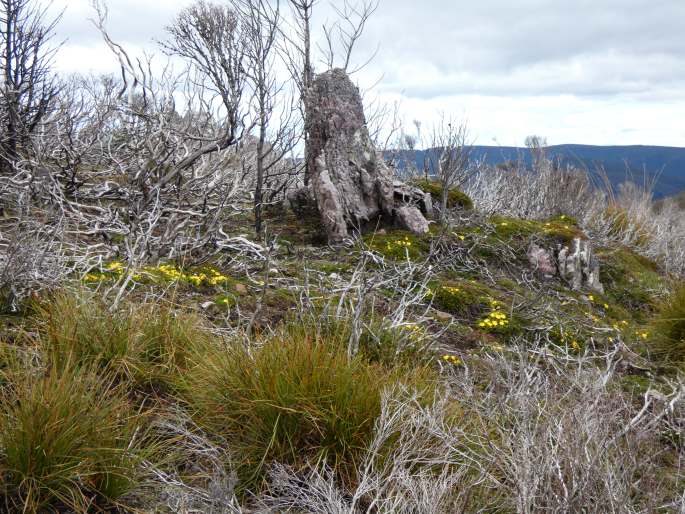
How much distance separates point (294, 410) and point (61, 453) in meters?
0.92

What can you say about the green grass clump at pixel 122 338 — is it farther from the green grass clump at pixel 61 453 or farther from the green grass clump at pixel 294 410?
the green grass clump at pixel 61 453

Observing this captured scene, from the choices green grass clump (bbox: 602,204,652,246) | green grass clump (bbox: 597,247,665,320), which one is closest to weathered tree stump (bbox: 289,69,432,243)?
green grass clump (bbox: 597,247,665,320)

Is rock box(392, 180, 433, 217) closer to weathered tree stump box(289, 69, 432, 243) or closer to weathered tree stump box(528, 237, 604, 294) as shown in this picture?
weathered tree stump box(289, 69, 432, 243)

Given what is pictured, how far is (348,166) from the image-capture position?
800cm

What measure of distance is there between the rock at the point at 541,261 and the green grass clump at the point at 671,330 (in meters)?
2.17

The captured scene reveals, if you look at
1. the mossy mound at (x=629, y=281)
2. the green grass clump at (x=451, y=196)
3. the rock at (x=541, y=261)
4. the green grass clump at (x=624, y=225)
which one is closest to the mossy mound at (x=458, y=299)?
the rock at (x=541, y=261)

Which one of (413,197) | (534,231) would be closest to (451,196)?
(413,197)

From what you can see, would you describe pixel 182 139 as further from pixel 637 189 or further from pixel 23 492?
pixel 637 189

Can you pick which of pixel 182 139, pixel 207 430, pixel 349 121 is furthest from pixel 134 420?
pixel 349 121

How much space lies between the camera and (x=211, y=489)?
2.51 meters

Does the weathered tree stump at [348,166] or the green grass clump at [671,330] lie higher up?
the weathered tree stump at [348,166]

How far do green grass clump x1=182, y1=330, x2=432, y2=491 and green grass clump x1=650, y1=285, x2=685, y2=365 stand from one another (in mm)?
3644

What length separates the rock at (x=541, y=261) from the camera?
801 centimetres

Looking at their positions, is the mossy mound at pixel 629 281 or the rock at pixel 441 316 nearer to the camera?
the rock at pixel 441 316
